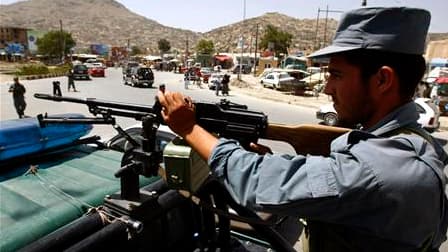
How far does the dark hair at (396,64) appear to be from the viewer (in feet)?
4.26

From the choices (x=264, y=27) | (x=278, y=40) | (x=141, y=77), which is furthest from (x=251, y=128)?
(x=264, y=27)

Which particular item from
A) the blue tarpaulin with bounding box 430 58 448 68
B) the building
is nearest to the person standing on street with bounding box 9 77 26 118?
the blue tarpaulin with bounding box 430 58 448 68

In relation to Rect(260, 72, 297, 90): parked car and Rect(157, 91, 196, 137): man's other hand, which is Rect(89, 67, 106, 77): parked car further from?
Rect(157, 91, 196, 137): man's other hand

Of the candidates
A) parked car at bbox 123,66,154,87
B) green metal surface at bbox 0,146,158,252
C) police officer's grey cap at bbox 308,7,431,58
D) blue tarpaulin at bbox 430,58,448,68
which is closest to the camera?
police officer's grey cap at bbox 308,7,431,58

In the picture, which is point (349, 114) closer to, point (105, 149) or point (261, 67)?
point (105, 149)

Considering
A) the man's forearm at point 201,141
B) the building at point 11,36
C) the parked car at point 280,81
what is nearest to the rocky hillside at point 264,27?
the building at point 11,36

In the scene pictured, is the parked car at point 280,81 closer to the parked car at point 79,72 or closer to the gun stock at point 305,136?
the parked car at point 79,72

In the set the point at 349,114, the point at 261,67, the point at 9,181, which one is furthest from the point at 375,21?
the point at 261,67

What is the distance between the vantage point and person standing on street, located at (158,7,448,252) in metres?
1.08

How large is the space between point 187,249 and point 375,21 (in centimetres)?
215

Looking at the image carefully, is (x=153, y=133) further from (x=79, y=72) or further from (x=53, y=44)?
(x=53, y=44)

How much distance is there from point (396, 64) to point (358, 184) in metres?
0.51

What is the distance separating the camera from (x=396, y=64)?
4.27ft

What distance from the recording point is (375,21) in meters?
1.30
